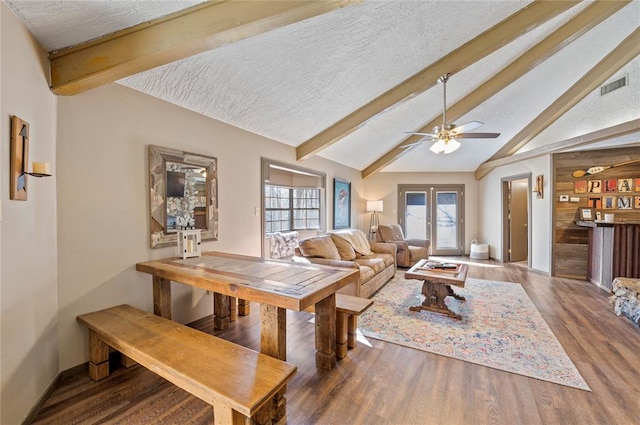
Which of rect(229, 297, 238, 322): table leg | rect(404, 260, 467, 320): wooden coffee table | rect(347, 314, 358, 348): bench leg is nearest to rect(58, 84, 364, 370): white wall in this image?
rect(229, 297, 238, 322): table leg

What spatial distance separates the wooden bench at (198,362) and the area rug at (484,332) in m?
1.59

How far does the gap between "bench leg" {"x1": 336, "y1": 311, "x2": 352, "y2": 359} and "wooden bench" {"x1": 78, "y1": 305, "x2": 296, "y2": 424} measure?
836 millimetres

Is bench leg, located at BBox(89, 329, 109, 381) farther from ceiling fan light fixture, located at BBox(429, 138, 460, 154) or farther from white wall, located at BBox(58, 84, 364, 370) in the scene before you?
ceiling fan light fixture, located at BBox(429, 138, 460, 154)

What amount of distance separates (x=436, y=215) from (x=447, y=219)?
0.32 m

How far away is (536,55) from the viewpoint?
356cm

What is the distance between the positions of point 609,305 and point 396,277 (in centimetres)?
278

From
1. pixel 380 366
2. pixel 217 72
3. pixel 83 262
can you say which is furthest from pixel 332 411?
pixel 217 72

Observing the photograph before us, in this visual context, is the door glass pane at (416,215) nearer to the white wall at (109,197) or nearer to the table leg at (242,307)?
the table leg at (242,307)

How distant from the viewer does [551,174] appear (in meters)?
4.98

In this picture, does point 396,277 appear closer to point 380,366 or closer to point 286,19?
point 380,366

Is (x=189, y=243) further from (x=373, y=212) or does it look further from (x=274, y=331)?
(x=373, y=212)

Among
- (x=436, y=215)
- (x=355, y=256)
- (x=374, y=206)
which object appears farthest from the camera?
(x=436, y=215)

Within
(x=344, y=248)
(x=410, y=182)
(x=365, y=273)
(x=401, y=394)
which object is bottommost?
(x=401, y=394)

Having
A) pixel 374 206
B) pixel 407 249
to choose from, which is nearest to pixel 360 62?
pixel 407 249
